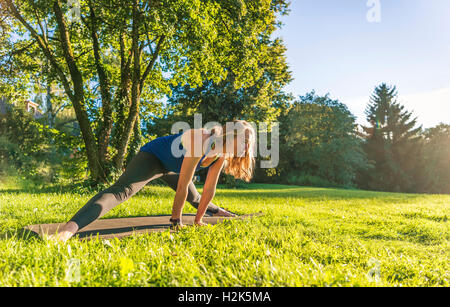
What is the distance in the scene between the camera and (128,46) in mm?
10680

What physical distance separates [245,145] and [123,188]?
63.7 inches

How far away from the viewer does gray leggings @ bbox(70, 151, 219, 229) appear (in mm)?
2873

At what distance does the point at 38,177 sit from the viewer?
669 inches

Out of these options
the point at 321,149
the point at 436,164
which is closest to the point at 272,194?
the point at 321,149

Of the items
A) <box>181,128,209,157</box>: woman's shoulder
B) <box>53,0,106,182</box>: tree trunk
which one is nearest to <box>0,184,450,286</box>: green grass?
<box>181,128,209,157</box>: woman's shoulder

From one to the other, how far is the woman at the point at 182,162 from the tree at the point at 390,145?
3440 cm

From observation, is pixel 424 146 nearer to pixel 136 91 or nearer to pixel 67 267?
pixel 136 91

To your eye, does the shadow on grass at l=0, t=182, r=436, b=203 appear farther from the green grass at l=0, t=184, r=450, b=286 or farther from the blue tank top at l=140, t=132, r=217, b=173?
the blue tank top at l=140, t=132, r=217, b=173

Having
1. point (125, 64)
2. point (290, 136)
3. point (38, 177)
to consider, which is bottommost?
point (38, 177)

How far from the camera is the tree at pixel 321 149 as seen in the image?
27078 mm

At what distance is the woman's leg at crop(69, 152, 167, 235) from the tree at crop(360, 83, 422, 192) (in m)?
35.0

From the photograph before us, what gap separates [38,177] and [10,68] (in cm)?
1004

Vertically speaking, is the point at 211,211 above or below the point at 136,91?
below
